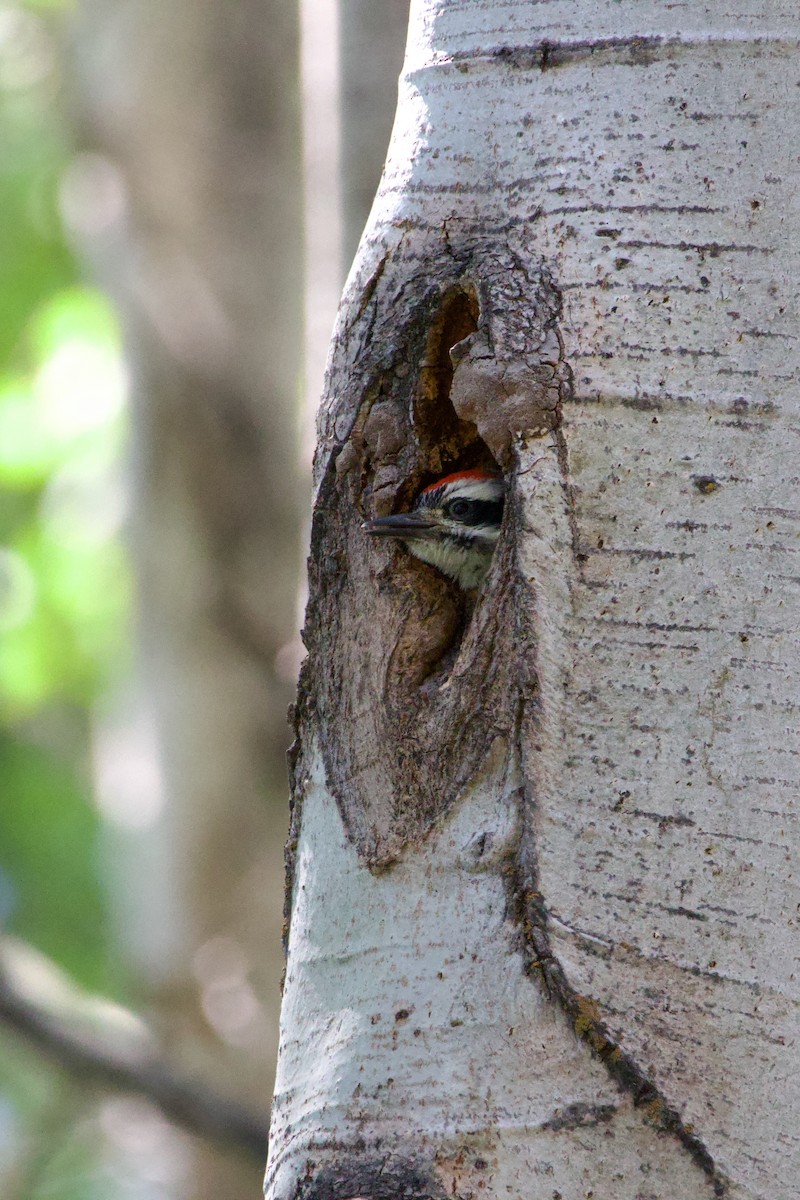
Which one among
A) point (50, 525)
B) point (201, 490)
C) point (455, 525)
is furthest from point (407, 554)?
point (50, 525)

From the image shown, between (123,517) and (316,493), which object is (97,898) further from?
(316,493)

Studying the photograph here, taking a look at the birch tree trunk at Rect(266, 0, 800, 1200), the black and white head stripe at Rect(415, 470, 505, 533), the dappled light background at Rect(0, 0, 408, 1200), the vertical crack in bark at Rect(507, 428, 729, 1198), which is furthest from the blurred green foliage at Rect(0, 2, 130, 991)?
the vertical crack in bark at Rect(507, 428, 729, 1198)

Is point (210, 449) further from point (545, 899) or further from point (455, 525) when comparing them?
point (545, 899)

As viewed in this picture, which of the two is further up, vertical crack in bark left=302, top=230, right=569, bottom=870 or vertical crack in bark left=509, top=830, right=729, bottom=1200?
vertical crack in bark left=302, top=230, right=569, bottom=870

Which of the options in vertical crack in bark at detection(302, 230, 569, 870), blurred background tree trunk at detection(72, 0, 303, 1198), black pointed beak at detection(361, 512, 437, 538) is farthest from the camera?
blurred background tree trunk at detection(72, 0, 303, 1198)

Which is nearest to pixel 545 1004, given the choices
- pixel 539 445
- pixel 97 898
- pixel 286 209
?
pixel 539 445

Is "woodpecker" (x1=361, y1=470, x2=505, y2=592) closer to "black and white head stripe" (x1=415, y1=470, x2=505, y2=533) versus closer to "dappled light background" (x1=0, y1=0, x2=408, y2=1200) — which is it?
"black and white head stripe" (x1=415, y1=470, x2=505, y2=533)
